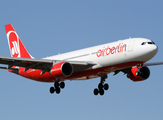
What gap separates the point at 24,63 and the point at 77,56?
636 centimetres

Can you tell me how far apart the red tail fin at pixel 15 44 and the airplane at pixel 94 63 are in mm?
5474

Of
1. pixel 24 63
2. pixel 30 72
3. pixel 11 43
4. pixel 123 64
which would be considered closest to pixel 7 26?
pixel 11 43

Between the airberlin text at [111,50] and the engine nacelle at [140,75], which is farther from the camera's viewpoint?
the engine nacelle at [140,75]

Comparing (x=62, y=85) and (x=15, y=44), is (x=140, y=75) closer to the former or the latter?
(x=62, y=85)

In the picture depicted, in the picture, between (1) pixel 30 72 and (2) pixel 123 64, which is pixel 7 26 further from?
(2) pixel 123 64

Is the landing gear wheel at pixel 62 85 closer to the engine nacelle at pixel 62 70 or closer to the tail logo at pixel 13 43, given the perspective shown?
the engine nacelle at pixel 62 70

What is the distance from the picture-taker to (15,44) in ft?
177

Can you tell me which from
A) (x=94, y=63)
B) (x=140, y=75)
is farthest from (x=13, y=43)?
(x=140, y=75)

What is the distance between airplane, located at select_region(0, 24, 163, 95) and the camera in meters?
38.5

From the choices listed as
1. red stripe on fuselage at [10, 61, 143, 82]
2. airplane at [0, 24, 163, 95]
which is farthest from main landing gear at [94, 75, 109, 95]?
red stripe on fuselage at [10, 61, 143, 82]

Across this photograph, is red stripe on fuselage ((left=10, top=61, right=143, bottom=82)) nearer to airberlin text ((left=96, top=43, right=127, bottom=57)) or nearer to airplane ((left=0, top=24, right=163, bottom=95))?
airplane ((left=0, top=24, right=163, bottom=95))

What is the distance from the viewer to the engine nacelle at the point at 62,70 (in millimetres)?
40344

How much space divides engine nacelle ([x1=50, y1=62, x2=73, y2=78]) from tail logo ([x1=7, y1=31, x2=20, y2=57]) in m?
13.5

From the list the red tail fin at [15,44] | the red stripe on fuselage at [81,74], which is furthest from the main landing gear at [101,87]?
the red tail fin at [15,44]
